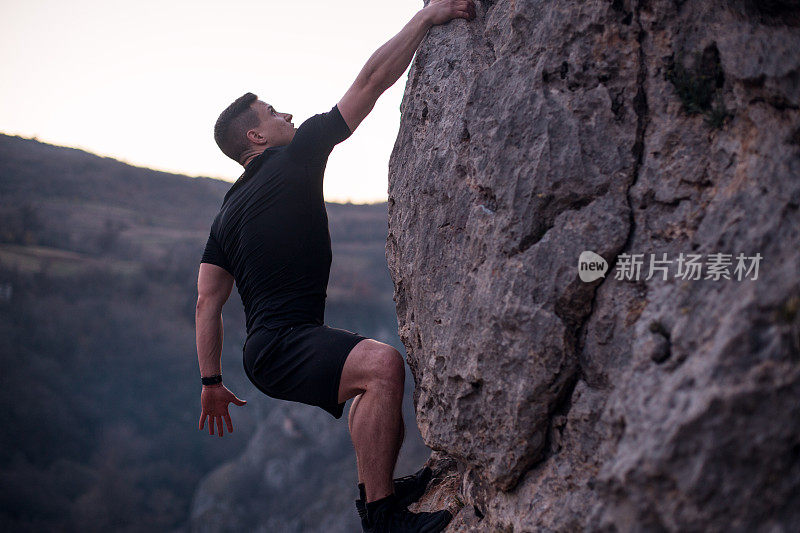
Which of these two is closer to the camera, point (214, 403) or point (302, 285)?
point (302, 285)

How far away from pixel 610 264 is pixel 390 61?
6.94 feet

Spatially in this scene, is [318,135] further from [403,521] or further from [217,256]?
[403,521]

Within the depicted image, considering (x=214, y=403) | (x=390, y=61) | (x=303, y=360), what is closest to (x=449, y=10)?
(x=390, y=61)

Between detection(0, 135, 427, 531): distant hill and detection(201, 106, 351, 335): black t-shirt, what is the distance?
18.6m

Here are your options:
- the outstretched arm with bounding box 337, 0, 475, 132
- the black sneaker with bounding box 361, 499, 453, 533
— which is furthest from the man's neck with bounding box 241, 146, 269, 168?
the black sneaker with bounding box 361, 499, 453, 533

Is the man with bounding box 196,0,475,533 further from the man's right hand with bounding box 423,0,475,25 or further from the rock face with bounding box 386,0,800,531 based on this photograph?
the rock face with bounding box 386,0,800,531

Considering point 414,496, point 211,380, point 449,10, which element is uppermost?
point 449,10

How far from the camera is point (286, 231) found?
4094mm

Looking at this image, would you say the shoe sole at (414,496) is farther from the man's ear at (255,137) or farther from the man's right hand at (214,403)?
the man's ear at (255,137)

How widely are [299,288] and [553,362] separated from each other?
179cm

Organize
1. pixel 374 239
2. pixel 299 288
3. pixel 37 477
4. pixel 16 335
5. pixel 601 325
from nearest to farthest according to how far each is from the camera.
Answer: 1. pixel 601 325
2. pixel 299 288
3. pixel 37 477
4. pixel 16 335
5. pixel 374 239

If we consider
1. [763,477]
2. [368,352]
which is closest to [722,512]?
[763,477]

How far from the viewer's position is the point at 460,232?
3.73 m

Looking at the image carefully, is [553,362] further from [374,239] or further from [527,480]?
[374,239]
